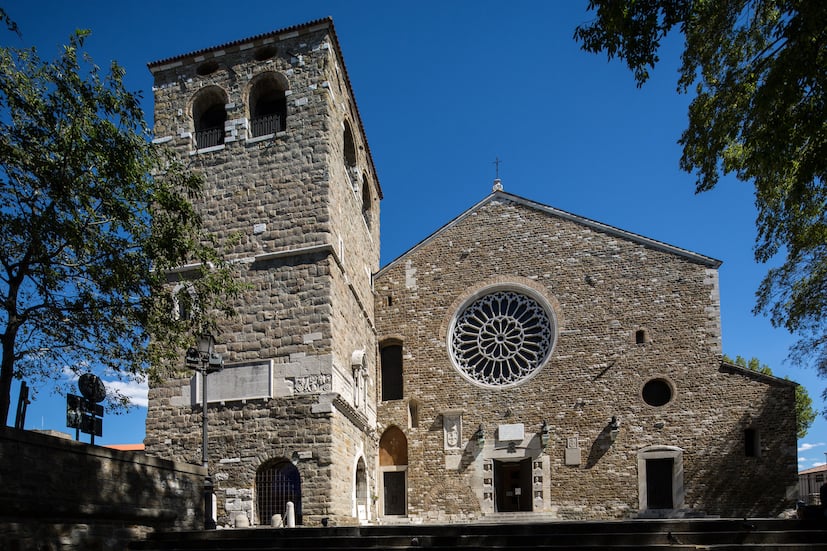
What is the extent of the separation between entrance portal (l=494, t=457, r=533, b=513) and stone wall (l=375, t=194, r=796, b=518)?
395 mm

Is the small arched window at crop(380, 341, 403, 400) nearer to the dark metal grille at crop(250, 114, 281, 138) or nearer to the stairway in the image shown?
the dark metal grille at crop(250, 114, 281, 138)

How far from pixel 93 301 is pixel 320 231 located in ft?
21.5

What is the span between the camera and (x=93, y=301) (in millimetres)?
9781

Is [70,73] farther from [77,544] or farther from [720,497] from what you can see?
[720,497]

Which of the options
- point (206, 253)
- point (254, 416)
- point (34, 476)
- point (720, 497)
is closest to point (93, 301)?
point (206, 253)

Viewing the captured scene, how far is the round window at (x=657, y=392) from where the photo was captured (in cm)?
1859

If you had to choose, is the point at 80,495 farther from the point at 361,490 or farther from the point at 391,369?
the point at 391,369

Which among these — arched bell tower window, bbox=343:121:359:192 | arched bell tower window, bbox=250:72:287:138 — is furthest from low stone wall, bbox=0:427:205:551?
arched bell tower window, bbox=343:121:359:192

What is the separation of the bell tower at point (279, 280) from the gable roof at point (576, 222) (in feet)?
9.82

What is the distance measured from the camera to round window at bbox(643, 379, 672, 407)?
18594mm

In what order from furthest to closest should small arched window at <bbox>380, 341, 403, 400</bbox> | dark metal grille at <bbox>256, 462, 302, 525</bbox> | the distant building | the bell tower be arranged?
the distant building < small arched window at <bbox>380, 341, 403, 400</bbox> < the bell tower < dark metal grille at <bbox>256, 462, 302, 525</bbox>

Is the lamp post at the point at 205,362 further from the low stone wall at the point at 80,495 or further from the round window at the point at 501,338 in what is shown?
the round window at the point at 501,338

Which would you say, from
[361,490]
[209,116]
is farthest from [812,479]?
[209,116]

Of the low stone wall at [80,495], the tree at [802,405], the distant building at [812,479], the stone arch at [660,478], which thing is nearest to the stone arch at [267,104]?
the low stone wall at [80,495]
